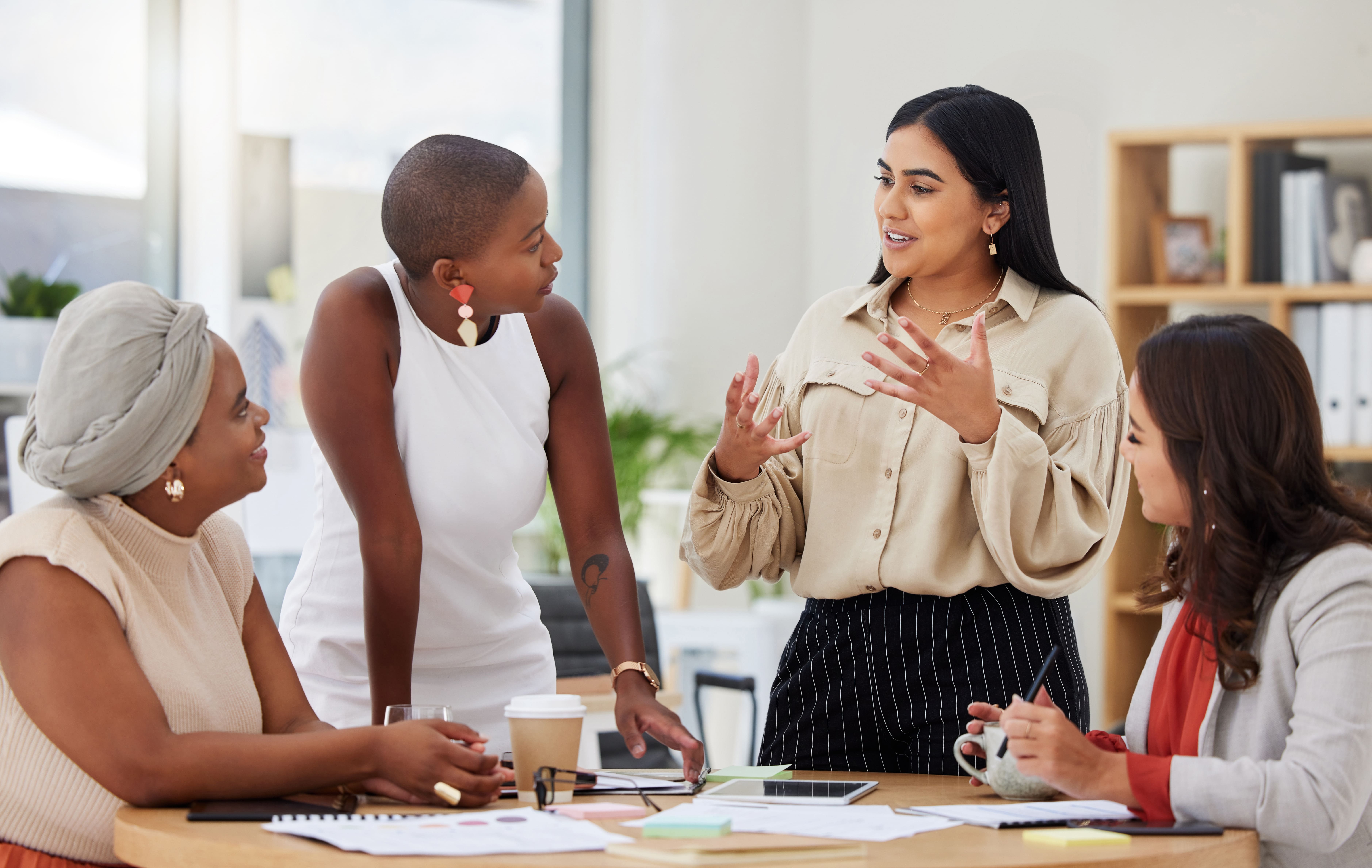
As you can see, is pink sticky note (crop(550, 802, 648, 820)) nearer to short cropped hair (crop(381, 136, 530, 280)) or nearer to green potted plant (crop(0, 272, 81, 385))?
short cropped hair (crop(381, 136, 530, 280))

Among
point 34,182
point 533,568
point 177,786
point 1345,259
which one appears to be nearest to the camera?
point 177,786

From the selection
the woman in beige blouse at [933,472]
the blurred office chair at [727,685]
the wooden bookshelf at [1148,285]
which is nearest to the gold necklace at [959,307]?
the woman in beige blouse at [933,472]

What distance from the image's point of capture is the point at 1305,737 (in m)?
1.38

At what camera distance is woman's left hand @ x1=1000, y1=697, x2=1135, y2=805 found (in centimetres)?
141

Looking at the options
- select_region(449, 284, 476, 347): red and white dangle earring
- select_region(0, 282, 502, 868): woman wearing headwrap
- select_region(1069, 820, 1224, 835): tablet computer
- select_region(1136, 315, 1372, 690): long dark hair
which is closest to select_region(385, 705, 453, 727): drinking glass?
select_region(0, 282, 502, 868): woman wearing headwrap

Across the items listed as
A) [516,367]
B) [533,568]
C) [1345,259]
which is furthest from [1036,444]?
[533,568]

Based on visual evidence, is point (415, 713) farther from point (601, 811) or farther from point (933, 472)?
point (933, 472)

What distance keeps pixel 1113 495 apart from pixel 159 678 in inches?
49.7

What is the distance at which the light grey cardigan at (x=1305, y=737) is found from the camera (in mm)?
1360

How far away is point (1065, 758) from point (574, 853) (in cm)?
54

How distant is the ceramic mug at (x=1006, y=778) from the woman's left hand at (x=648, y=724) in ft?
1.04

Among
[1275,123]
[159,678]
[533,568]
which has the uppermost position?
[1275,123]

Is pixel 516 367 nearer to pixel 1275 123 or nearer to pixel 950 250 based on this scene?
pixel 950 250

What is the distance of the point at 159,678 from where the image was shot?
147cm
